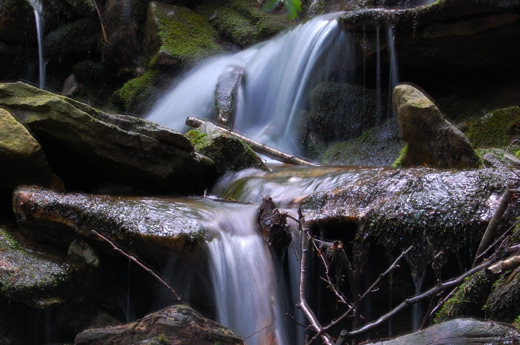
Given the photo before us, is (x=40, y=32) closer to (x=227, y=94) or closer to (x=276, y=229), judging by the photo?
(x=227, y=94)

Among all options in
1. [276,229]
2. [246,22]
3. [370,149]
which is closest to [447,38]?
[370,149]

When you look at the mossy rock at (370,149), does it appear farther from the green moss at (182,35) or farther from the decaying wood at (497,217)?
the decaying wood at (497,217)

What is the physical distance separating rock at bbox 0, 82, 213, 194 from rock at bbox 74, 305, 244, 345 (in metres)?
2.59

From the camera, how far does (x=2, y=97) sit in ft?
14.8

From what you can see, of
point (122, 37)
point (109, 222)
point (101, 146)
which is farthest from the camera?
point (122, 37)

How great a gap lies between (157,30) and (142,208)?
7.94m

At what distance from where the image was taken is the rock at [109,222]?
350cm

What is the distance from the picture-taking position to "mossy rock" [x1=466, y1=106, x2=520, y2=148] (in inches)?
253

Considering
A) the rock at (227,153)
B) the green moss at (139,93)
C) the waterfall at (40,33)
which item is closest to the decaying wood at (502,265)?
the rock at (227,153)

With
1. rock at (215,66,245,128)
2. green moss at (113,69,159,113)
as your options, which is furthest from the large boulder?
green moss at (113,69,159,113)

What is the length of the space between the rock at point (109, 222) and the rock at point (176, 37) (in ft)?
23.3

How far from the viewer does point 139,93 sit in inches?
419

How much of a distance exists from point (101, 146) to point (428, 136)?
3.02 m

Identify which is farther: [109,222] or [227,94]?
[227,94]
